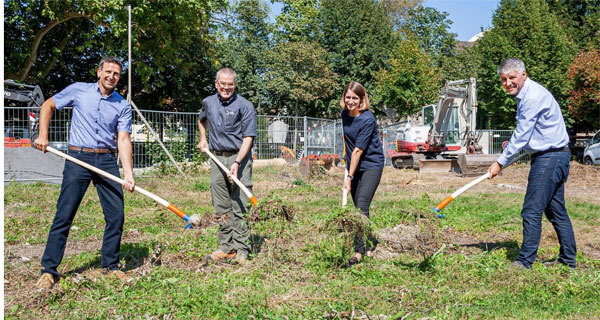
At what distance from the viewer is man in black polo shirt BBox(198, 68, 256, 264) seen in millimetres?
5148

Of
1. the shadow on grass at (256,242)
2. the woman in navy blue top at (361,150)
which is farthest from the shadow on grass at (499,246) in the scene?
the shadow on grass at (256,242)

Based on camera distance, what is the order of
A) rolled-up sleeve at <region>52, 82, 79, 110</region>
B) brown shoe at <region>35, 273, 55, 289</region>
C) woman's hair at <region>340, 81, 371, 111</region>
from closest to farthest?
brown shoe at <region>35, 273, 55, 289</region>, rolled-up sleeve at <region>52, 82, 79, 110</region>, woman's hair at <region>340, 81, 371, 111</region>

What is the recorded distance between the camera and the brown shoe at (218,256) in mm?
5082

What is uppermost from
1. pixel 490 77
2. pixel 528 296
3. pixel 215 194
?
pixel 490 77

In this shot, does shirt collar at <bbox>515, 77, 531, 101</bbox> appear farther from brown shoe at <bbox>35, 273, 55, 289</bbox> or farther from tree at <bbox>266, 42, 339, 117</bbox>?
tree at <bbox>266, 42, 339, 117</bbox>

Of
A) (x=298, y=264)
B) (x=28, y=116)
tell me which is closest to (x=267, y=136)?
(x=28, y=116)

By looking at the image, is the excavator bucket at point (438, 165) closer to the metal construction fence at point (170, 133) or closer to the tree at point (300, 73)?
the metal construction fence at point (170, 133)

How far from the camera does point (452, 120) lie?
2006cm

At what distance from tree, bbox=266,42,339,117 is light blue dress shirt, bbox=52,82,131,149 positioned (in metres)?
28.4

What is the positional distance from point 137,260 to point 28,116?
899 centimetres

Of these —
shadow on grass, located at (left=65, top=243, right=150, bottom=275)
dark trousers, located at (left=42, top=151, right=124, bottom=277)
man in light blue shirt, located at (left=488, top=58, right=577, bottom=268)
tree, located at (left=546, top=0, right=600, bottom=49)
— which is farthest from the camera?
tree, located at (left=546, top=0, right=600, bottom=49)

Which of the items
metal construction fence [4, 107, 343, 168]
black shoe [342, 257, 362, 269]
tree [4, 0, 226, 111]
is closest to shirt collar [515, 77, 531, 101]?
black shoe [342, 257, 362, 269]

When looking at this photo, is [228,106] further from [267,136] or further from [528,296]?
[267,136]

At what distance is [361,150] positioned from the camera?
5.03m
